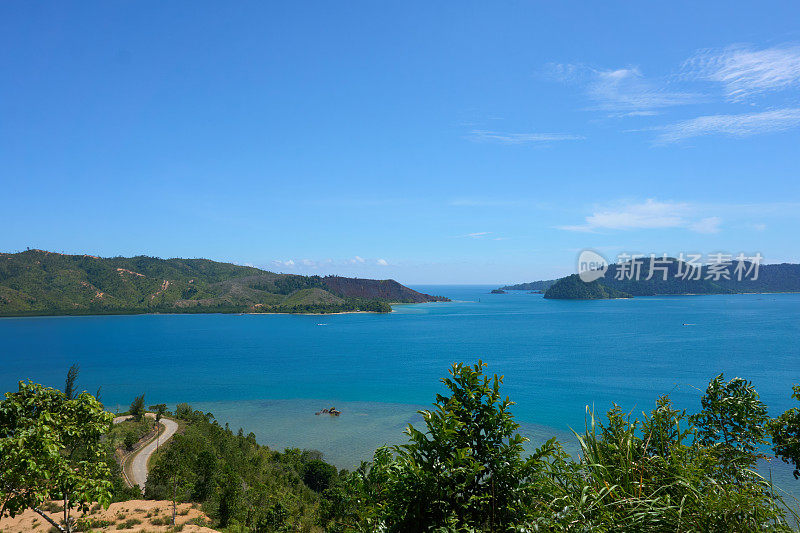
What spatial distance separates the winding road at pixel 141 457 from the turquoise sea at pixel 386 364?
23.3 feet

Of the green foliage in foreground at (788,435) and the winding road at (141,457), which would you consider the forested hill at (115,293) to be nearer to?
the winding road at (141,457)

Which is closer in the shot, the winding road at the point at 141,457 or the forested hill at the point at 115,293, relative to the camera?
the winding road at the point at 141,457

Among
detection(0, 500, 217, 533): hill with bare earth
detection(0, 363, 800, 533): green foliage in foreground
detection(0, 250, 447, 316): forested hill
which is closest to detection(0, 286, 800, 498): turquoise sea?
detection(0, 500, 217, 533): hill with bare earth

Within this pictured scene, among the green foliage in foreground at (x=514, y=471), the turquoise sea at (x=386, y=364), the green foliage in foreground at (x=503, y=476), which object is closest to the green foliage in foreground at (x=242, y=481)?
the turquoise sea at (x=386, y=364)

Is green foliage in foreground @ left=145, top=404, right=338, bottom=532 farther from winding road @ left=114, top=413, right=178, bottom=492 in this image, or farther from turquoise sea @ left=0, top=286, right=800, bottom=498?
turquoise sea @ left=0, top=286, right=800, bottom=498

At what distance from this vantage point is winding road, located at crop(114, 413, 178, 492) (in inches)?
1093

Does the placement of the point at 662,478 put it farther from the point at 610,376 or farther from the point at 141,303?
the point at 141,303

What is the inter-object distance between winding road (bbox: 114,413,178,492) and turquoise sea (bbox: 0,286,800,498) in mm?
7105

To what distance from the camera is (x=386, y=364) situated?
74.4 meters

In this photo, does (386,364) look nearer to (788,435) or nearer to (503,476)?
(788,435)

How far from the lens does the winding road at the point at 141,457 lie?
2777 cm

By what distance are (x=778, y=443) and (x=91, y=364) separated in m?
96.2

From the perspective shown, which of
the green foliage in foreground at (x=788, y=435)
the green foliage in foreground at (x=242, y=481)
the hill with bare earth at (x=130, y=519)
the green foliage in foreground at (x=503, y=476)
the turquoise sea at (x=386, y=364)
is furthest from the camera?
the turquoise sea at (x=386, y=364)

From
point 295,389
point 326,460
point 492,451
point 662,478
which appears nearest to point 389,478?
point 492,451
